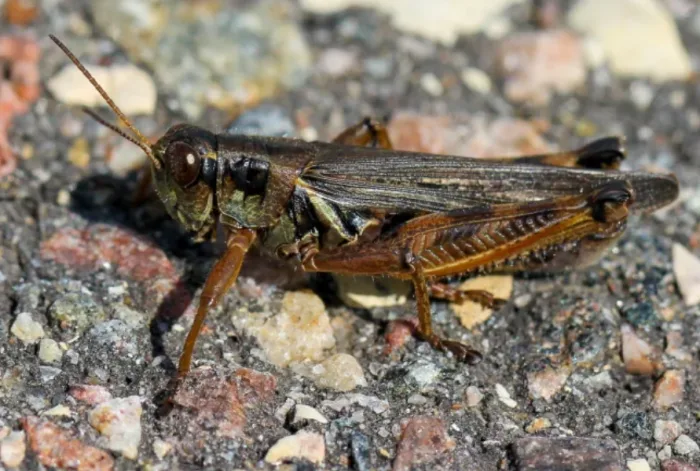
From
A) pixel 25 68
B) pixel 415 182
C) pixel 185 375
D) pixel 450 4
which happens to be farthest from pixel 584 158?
pixel 25 68

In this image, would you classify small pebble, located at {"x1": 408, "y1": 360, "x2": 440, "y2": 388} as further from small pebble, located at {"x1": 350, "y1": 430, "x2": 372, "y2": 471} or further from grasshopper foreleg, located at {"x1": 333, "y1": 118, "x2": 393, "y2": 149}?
grasshopper foreleg, located at {"x1": 333, "y1": 118, "x2": 393, "y2": 149}

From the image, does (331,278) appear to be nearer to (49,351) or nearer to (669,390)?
(49,351)

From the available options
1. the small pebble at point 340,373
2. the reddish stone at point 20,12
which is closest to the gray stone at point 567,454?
the small pebble at point 340,373

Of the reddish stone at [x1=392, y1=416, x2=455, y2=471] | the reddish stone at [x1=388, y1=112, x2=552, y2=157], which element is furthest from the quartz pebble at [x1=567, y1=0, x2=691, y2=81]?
the reddish stone at [x1=392, y1=416, x2=455, y2=471]

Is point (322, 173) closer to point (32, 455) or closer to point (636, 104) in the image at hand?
point (32, 455)

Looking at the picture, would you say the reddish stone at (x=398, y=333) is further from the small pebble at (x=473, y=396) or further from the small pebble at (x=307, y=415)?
the small pebble at (x=307, y=415)

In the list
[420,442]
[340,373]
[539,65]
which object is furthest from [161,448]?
[539,65]
